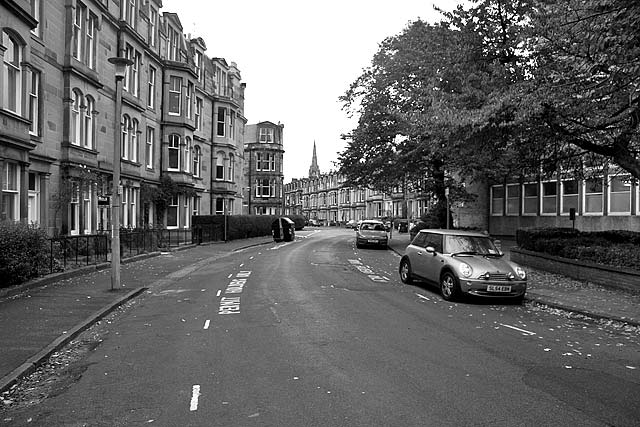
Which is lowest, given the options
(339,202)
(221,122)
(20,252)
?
(20,252)

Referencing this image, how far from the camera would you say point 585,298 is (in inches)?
501

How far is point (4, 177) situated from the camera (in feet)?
54.2

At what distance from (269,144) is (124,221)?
49.4 m

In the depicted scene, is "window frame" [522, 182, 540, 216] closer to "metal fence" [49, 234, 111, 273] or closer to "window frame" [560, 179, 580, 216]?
"window frame" [560, 179, 580, 216]

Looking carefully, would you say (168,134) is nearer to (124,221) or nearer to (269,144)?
(124,221)

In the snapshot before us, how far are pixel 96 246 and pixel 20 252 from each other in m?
7.18

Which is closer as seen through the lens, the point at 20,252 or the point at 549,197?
the point at 20,252

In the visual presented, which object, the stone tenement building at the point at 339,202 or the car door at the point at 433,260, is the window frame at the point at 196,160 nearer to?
the stone tenement building at the point at 339,202

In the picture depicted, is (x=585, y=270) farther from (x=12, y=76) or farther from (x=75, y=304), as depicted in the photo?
(x=12, y=76)

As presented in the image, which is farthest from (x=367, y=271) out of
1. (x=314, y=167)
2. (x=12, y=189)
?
(x=314, y=167)

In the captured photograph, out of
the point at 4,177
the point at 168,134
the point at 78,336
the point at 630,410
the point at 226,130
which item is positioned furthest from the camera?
the point at 226,130

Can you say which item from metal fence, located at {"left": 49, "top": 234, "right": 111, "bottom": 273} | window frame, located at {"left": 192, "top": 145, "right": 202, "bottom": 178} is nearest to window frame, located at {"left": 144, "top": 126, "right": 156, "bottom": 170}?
window frame, located at {"left": 192, "top": 145, "right": 202, "bottom": 178}

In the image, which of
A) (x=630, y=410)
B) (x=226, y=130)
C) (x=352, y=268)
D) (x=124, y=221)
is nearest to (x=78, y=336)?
(x=630, y=410)

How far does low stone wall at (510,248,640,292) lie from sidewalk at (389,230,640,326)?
173 mm
